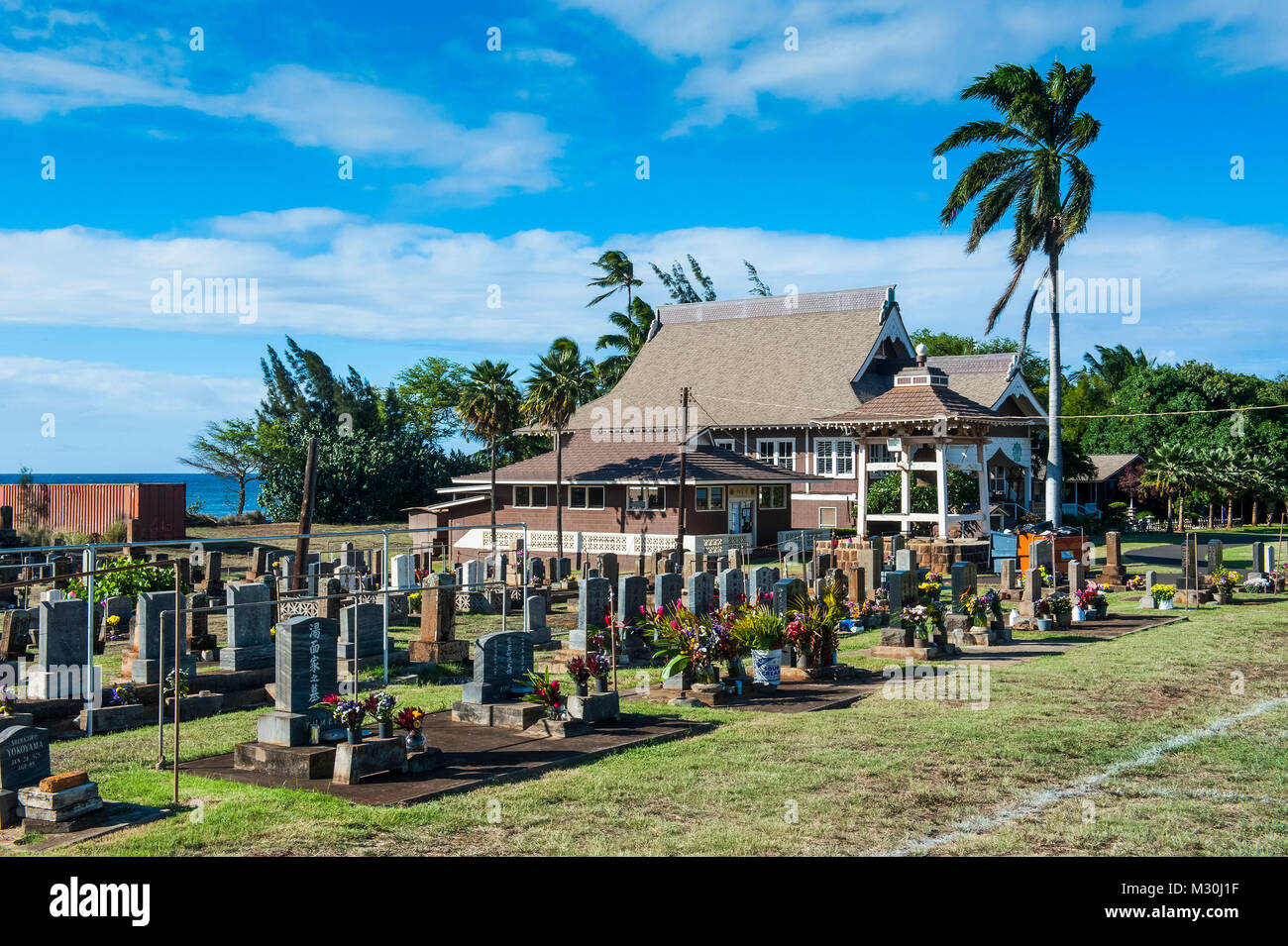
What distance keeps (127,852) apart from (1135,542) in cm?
4126

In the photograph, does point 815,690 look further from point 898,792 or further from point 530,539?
point 530,539

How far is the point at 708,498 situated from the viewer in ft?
132

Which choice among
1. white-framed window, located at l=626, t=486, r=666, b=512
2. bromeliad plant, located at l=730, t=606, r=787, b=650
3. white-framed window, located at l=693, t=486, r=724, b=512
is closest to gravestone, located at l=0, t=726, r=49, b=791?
bromeliad plant, located at l=730, t=606, r=787, b=650

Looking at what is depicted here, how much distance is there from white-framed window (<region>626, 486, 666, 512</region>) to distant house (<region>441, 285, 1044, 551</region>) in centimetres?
5

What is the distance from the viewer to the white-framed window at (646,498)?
40000 mm

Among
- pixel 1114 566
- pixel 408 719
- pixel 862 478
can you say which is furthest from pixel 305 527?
pixel 1114 566

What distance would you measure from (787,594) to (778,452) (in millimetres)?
30660

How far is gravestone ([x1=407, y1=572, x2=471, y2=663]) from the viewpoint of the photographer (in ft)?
57.4

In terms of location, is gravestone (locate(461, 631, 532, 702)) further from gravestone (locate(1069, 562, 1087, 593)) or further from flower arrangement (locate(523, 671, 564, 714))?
gravestone (locate(1069, 562, 1087, 593))

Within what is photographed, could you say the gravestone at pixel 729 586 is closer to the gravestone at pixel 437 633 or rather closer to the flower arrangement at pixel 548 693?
the gravestone at pixel 437 633

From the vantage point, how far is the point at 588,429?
48844mm

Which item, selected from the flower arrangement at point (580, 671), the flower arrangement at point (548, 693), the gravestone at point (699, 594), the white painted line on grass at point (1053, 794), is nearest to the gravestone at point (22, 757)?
the flower arrangement at point (548, 693)

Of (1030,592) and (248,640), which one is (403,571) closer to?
(248,640)
